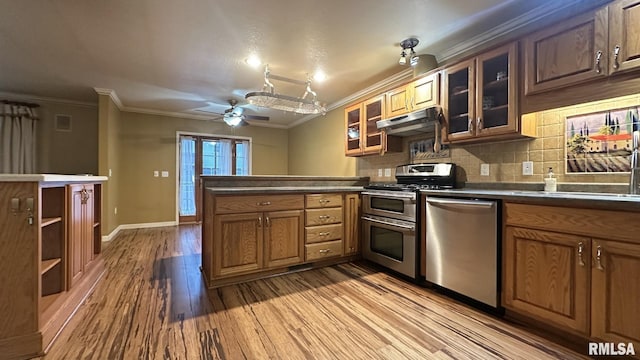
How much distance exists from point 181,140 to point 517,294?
6.11m

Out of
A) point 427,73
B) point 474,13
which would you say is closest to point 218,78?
point 427,73

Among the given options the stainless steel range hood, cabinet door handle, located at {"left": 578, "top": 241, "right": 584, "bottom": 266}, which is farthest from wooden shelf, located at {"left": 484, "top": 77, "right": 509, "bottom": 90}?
cabinet door handle, located at {"left": 578, "top": 241, "right": 584, "bottom": 266}

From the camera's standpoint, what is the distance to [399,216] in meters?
2.75

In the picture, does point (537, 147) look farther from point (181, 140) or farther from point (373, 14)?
point (181, 140)

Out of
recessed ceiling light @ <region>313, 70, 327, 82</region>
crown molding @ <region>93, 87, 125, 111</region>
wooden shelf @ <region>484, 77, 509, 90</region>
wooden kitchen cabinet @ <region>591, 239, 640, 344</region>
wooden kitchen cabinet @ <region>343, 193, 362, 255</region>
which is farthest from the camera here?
crown molding @ <region>93, 87, 125, 111</region>

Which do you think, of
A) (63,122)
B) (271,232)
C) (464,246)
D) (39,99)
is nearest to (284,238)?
(271,232)

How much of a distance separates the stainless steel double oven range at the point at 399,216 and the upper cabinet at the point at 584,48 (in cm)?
111

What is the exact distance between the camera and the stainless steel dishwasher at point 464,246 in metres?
2.01

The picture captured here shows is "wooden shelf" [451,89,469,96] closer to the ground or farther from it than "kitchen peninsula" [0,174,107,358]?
farther from it

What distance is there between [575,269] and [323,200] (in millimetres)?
2091

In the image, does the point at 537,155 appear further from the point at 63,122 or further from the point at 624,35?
the point at 63,122

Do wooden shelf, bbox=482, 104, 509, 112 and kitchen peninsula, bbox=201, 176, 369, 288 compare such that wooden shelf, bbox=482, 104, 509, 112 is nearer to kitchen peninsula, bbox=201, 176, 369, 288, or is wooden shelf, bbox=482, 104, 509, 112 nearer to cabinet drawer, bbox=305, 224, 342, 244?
kitchen peninsula, bbox=201, 176, 369, 288

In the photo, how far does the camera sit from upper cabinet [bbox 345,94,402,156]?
3.44 metres

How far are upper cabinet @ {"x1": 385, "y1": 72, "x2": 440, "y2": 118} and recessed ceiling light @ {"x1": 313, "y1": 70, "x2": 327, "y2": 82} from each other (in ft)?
3.03
